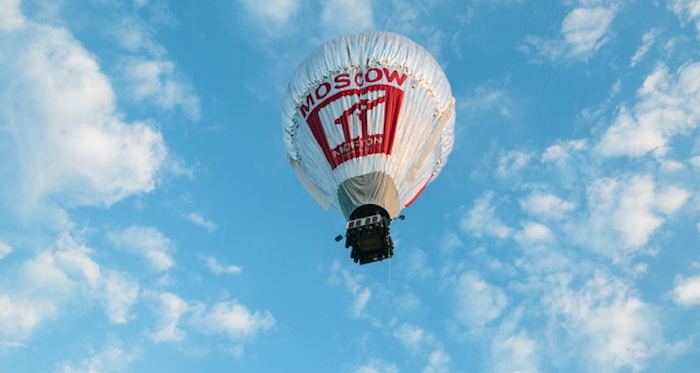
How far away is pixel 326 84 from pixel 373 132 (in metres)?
2.67

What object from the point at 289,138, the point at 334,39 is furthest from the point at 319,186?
the point at 334,39

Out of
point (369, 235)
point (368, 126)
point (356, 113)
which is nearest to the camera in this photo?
point (369, 235)

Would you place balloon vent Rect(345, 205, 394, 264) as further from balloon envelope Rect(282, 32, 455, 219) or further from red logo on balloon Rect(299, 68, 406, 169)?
red logo on balloon Rect(299, 68, 406, 169)

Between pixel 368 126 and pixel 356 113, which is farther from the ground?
pixel 356 113

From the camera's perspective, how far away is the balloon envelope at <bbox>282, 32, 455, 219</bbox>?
26781 millimetres

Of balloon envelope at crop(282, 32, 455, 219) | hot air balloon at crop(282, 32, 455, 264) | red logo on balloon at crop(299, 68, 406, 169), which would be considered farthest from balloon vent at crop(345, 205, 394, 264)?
red logo on balloon at crop(299, 68, 406, 169)

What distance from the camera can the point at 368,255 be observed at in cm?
2611

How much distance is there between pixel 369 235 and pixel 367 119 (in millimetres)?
4411

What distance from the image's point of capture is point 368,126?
1063 inches

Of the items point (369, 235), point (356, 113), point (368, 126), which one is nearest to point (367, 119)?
point (368, 126)

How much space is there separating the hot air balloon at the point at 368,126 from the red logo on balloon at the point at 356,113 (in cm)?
4

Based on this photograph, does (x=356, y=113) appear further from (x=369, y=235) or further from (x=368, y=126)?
(x=369, y=235)

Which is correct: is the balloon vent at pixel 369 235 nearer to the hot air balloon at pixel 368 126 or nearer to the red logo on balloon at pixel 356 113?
the hot air balloon at pixel 368 126

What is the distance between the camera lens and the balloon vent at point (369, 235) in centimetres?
2550
